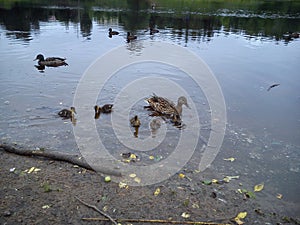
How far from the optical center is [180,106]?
927 centimetres

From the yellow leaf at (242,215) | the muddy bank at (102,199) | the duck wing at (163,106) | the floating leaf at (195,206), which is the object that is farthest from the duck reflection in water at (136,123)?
the yellow leaf at (242,215)

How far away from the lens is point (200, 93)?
1125 centimetres

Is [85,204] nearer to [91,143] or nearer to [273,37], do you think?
[91,143]

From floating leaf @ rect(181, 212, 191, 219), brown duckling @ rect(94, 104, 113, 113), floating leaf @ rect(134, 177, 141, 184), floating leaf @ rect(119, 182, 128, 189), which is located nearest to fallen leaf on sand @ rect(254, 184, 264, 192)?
floating leaf @ rect(181, 212, 191, 219)

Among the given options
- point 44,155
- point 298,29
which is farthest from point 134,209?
point 298,29

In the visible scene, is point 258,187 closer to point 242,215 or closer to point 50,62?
point 242,215

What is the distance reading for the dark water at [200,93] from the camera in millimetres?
6902

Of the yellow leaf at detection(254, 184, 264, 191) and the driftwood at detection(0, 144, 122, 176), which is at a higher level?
the driftwood at detection(0, 144, 122, 176)

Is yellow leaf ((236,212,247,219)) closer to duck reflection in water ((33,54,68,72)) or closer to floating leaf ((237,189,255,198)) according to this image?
floating leaf ((237,189,255,198))

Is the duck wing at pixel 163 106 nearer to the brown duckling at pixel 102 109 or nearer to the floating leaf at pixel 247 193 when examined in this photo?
the brown duckling at pixel 102 109

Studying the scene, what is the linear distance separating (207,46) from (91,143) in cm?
1582

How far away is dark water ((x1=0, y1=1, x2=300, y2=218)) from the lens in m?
6.90

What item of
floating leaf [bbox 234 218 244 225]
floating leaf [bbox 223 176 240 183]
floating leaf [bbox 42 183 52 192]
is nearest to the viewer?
floating leaf [bbox 234 218 244 225]

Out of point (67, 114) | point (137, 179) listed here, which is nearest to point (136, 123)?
point (67, 114)
